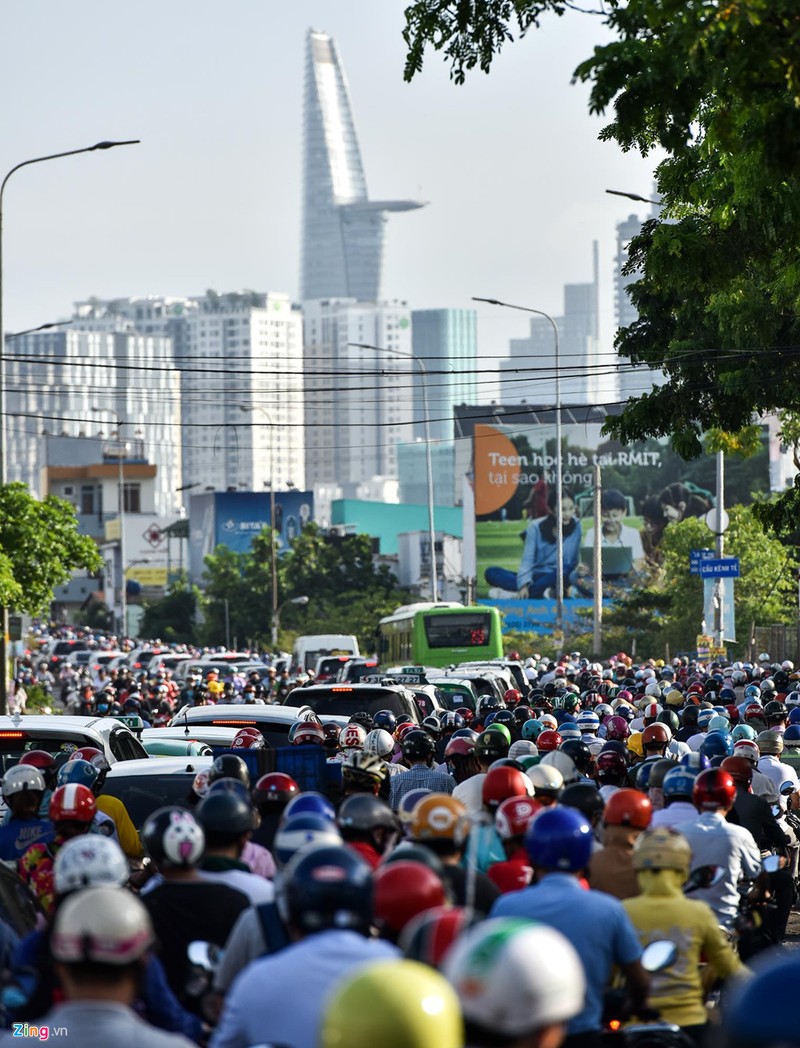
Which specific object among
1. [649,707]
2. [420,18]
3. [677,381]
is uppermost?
[420,18]

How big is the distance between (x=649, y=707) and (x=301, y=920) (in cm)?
1517

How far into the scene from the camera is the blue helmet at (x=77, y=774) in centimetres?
1096

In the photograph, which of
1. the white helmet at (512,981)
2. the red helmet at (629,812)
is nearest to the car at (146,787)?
the red helmet at (629,812)

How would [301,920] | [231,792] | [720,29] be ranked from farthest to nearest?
[720,29] → [231,792] → [301,920]

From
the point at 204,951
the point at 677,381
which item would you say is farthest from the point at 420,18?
the point at 677,381

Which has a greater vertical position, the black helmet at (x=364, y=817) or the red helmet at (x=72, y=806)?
the black helmet at (x=364, y=817)

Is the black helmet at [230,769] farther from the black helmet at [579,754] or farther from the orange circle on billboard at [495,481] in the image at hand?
the orange circle on billboard at [495,481]

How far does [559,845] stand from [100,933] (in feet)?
7.79

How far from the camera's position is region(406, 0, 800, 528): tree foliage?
9.84m

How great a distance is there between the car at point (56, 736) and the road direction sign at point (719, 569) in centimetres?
2564

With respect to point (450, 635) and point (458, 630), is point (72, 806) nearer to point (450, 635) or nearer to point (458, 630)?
point (450, 635)

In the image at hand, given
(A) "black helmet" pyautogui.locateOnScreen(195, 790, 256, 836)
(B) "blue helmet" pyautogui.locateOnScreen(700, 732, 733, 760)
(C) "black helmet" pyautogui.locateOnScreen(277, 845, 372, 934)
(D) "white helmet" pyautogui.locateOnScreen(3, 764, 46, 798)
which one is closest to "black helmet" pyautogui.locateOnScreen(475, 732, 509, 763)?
(B) "blue helmet" pyautogui.locateOnScreen(700, 732, 733, 760)

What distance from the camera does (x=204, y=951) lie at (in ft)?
19.8

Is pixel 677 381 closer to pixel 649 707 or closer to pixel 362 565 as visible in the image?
pixel 649 707
